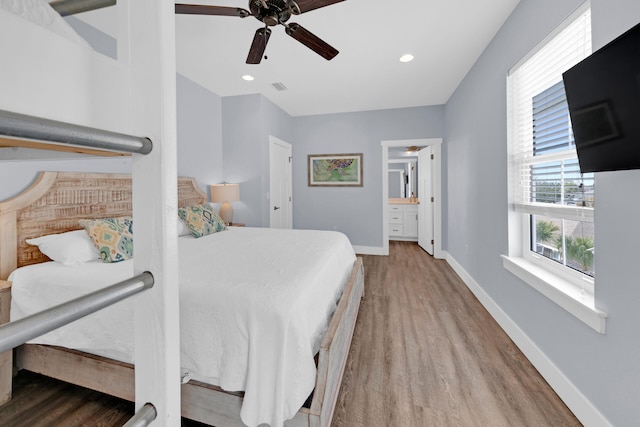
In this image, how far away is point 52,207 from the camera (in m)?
2.04

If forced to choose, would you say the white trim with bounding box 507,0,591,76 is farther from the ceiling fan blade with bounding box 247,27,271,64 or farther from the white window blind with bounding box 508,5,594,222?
the ceiling fan blade with bounding box 247,27,271,64

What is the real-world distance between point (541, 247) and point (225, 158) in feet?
12.9

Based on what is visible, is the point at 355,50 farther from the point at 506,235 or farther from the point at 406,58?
the point at 506,235

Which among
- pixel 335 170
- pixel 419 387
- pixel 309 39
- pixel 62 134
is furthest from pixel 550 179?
pixel 335 170

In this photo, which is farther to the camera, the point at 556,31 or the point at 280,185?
the point at 280,185

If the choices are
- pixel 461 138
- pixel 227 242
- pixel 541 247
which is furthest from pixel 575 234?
pixel 227 242

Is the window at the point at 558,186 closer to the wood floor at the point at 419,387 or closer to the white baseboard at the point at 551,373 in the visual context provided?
the white baseboard at the point at 551,373

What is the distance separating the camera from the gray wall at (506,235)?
4.04ft

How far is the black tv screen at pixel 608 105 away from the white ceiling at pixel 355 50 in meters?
1.40

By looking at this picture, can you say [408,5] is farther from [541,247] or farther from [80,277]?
[80,277]

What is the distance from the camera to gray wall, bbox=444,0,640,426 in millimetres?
1230

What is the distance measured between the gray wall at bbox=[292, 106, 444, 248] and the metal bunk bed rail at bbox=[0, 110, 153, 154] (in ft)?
15.6

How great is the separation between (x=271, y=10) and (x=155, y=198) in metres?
1.74

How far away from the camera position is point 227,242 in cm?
245
